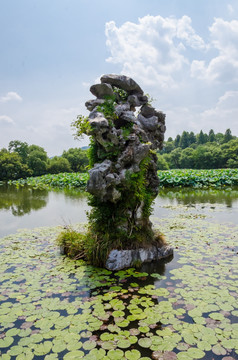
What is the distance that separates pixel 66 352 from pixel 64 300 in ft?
3.53

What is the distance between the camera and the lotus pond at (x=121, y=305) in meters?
2.72

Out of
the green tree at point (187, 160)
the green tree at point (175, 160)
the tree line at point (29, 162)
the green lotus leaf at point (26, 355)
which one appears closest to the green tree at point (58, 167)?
the tree line at point (29, 162)

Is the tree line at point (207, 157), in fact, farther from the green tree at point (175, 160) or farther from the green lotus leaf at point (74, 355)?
the green lotus leaf at point (74, 355)

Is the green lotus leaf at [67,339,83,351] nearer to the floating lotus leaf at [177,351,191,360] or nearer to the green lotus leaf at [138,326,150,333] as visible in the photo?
the green lotus leaf at [138,326,150,333]

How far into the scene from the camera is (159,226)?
7.95 metres

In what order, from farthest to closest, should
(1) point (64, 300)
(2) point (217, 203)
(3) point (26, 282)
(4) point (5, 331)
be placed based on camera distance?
Result: (2) point (217, 203)
(3) point (26, 282)
(1) point (64, 300)
(4) point (5, 331)

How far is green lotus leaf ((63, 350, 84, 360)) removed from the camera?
2.58 metres

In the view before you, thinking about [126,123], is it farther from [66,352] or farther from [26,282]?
[66,352]

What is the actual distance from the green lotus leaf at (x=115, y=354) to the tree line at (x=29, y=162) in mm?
25798

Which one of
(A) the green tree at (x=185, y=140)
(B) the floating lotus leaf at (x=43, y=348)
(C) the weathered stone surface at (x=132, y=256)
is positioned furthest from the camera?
(A) the green tree at (x=185, y=140)

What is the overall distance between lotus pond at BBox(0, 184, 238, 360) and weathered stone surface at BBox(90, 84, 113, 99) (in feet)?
11.6

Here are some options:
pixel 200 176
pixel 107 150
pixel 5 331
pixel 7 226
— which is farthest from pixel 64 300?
pixel 200 176

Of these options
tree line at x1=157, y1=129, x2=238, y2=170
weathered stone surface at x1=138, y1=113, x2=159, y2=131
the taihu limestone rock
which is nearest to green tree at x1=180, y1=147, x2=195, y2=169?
tree line at x1=157, y1=129, x2=238, y2=170

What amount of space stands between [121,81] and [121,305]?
4.30m
